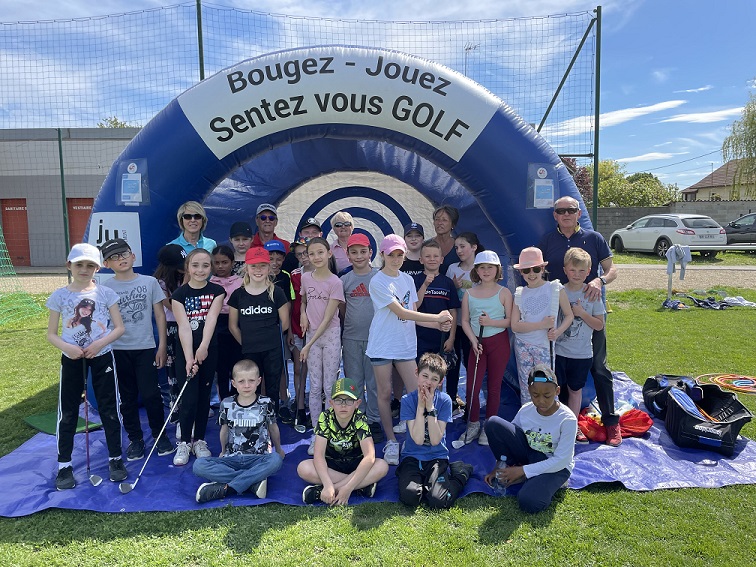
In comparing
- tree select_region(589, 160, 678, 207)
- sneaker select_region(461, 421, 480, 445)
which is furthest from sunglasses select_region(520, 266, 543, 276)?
tree select_region(589, 160, 678, 207)

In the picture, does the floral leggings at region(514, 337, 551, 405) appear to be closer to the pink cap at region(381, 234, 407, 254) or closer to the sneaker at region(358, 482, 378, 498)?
the pink cap at region(381, 234, 407, 254)

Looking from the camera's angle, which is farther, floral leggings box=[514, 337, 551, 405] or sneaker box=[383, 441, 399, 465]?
floral leggings box=[514, 337, 551, 405]

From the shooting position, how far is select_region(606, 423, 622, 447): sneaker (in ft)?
12.0

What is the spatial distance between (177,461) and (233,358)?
0.81m

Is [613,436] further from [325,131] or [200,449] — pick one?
[325,131]

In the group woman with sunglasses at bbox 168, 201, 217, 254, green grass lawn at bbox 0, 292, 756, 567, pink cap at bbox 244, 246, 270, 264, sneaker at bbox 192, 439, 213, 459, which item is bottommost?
green grass lawn at bbox 0, 292, 756, 567

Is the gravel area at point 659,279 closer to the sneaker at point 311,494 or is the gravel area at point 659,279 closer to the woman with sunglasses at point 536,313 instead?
the woman with sunglasses at point 536,313

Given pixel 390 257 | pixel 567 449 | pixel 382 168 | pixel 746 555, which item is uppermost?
pixel 382 168

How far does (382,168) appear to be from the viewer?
20.1 ft

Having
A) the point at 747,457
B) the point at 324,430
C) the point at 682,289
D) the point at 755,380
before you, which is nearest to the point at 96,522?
the point at 324,430

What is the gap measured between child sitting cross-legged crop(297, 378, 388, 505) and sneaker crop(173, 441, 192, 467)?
0.91 metres

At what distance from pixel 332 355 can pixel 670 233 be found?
1422 cm

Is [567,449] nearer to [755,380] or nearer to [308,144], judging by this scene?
[755,380]

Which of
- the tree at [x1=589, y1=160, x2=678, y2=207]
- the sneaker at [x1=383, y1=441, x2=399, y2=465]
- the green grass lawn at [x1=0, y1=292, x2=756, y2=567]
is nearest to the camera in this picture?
the green grass lawn at [x1=0, y1=292, x2=756, y2=567]
